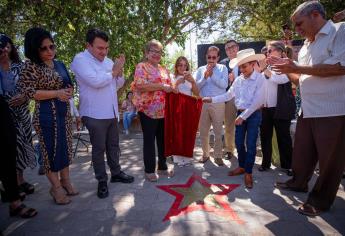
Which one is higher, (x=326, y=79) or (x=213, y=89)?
(x=326, y=79)

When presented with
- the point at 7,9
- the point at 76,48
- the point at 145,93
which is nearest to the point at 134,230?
the point at 145,93

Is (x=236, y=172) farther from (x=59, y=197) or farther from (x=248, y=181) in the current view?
(x=59, y=197)

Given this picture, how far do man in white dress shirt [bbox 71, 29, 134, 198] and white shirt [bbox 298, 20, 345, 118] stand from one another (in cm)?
226

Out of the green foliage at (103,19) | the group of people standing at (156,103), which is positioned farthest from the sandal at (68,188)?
the green foliage at (103,19)

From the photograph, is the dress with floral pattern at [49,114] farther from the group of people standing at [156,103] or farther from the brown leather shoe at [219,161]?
the brown leather shoe at [219,161]

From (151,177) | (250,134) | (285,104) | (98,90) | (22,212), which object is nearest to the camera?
(22,212)

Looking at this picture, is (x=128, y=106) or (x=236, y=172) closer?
(x=236, y=172)

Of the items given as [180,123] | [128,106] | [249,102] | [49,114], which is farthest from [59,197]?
[128,106]

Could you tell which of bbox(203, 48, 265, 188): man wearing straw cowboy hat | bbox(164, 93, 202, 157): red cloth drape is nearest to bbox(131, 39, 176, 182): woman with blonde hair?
bbox(164, 93, 202, 157): red cloth drape

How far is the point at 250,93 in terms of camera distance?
4.42 metres

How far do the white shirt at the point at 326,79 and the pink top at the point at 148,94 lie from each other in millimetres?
1995

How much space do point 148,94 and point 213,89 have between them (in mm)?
1359

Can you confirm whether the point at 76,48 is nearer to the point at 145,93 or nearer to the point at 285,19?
the point at 145,93

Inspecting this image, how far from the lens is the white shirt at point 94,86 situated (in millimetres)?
3844
